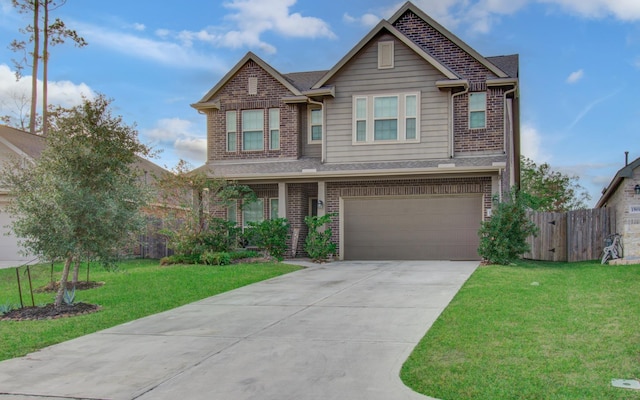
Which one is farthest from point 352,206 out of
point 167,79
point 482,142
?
point 167,79

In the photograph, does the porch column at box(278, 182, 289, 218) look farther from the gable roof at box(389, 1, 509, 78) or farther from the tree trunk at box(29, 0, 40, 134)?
the tree trunk at box(29, 0, 40, 134)

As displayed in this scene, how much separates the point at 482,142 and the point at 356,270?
6.00 m

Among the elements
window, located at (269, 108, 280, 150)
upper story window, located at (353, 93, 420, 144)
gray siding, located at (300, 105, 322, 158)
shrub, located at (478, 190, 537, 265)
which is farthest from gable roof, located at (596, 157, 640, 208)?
window, located at (269, 108, 280, 150)

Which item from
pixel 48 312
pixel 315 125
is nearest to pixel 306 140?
pixel 315 125

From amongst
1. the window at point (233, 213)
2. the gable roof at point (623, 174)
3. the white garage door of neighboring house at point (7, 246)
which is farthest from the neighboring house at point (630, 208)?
the white garage door of neighboring house at point (7, 246)

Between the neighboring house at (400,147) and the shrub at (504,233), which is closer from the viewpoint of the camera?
the shrub at (504,233)

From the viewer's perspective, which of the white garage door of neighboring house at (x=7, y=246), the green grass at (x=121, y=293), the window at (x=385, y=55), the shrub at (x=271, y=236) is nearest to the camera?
the green grass at (x=121, y=293)

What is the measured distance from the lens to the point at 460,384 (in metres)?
5.13

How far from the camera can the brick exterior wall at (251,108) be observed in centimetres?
1975

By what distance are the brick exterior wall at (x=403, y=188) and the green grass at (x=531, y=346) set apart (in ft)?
23.4

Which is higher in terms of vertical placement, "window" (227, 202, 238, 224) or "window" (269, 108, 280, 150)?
"window" (269, 108, 280, 150)

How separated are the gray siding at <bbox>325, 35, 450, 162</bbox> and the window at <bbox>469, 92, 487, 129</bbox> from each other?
762 millimetres

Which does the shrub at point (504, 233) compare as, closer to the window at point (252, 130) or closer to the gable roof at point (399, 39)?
the gable roof at point (399, 39)

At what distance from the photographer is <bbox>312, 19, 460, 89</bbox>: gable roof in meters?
17.4
